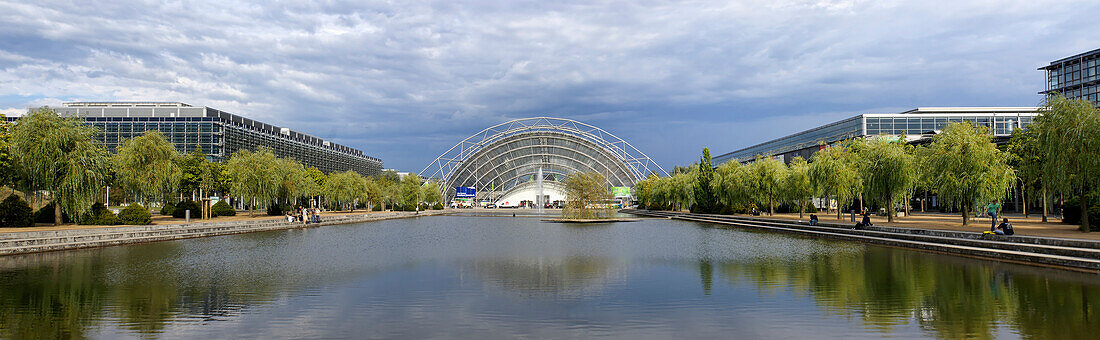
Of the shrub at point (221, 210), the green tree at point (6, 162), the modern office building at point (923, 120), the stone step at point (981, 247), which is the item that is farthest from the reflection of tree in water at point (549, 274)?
the modern office building at point (923, 120)

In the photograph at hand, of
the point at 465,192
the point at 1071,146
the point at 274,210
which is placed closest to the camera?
the point at 1071,146

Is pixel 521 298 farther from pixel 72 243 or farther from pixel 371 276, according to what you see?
pixel 72 243

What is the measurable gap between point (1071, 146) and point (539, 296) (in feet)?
77.1

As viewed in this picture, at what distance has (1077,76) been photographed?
73688 millimetres

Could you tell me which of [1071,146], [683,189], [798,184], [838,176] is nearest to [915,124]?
[683,189]

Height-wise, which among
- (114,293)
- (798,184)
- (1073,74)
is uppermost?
(1073,74)

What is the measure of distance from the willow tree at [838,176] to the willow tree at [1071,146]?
→ 15302 mm

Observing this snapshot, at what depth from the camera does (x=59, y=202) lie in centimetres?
3334

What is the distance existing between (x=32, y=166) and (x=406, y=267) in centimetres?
2649

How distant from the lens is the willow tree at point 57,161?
104ft

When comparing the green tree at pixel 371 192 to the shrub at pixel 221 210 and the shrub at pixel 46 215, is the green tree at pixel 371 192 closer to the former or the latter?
the shrub at pixel 221 210

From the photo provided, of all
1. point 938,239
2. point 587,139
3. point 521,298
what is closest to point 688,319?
point 521,298

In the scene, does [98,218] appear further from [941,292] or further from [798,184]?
[798,184]

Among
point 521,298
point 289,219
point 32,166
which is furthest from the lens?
point 289,219
